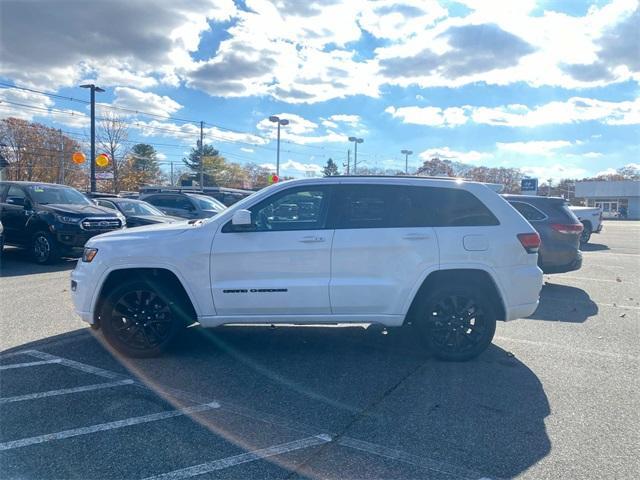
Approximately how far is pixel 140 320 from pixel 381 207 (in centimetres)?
275

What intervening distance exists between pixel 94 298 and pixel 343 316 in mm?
2569

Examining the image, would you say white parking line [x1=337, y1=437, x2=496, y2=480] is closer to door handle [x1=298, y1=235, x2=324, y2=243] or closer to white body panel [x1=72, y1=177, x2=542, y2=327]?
white body panel [x1=72, y1=177, x2=542, y2=327]

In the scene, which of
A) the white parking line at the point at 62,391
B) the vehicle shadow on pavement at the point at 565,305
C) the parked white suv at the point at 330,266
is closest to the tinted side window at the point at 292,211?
the parked white suv at the point at 330,266

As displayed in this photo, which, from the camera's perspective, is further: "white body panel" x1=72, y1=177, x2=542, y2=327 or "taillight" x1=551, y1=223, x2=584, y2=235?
"taillight" x1=551, y1=223, x2=584, y2=235

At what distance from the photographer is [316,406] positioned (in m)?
3.87

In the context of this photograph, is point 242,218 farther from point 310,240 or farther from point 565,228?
point 565,228

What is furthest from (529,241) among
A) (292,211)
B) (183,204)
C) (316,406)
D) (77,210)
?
(183,204)

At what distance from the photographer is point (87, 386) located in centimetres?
418

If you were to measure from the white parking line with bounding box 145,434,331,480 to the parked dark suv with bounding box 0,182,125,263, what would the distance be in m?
8.81

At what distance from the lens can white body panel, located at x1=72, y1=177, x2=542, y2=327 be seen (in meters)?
4.69

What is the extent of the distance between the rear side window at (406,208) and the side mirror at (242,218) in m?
0.88

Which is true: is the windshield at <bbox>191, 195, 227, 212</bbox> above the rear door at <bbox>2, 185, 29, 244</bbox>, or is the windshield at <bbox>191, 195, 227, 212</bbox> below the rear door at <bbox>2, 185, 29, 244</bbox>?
above

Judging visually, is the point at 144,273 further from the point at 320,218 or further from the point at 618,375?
the point at 618,375

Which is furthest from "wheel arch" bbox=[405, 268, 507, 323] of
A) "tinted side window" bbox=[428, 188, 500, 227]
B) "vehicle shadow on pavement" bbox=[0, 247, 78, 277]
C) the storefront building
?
the storefront building
